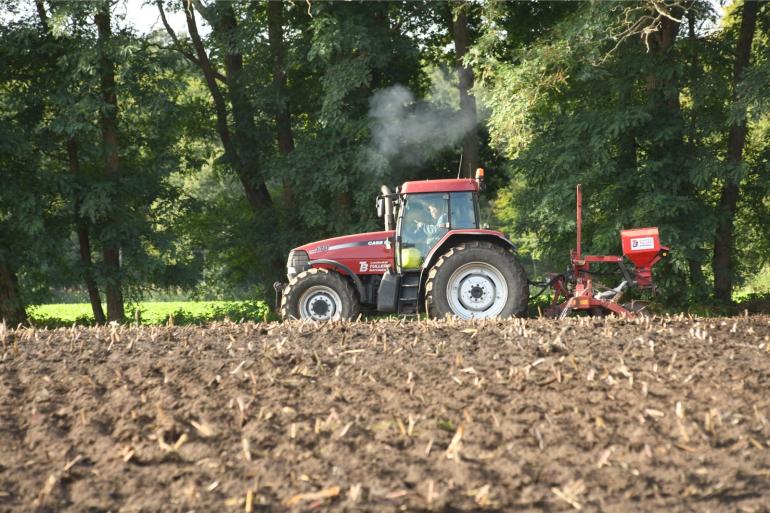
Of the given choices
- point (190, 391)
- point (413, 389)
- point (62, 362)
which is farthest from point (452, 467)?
point (62, 362)

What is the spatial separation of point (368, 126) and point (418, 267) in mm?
7370

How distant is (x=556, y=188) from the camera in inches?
671

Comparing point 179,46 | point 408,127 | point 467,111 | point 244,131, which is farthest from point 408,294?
point 179,46

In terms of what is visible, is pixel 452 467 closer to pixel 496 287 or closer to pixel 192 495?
pixel 192 495

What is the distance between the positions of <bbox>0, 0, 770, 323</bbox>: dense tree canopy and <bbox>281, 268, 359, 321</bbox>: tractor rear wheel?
19.5 feet

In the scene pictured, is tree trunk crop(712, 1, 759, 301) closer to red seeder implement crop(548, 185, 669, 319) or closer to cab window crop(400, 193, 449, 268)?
red seeder implement crop(548, 185, 669, 319)

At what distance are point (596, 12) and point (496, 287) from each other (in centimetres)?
607

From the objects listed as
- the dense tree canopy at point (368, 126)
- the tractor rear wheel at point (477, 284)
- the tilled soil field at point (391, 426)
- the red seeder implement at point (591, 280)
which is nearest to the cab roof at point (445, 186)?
the tractor rear wheel at point (477, 284)

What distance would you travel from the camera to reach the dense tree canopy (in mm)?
16703

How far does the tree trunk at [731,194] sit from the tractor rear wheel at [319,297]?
883cm

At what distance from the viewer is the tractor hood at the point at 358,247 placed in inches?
466

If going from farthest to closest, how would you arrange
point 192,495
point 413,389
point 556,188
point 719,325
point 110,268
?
point 110,268 → point 556,188 → point 719,325 → point 413,389 → point 192,495

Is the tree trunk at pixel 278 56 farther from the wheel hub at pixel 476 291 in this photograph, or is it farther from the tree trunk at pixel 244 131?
the wheel hub at pixel 476 291

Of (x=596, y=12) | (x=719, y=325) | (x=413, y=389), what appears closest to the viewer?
(x=413, y=389)
